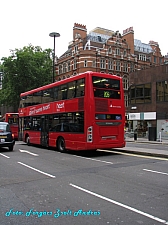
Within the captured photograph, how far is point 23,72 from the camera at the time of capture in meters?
42.0

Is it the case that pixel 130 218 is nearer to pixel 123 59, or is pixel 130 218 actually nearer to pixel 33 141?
pixel 33 141

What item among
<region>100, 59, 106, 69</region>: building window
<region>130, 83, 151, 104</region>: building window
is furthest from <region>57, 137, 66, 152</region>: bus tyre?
<region>100, 59, 106, 69</region>: building window

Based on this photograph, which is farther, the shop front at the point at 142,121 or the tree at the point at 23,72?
the tree at the point at 23,72

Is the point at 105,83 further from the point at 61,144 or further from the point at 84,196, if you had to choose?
the point at 84,196

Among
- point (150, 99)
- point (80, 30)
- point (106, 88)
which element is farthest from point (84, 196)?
point (80, 30)

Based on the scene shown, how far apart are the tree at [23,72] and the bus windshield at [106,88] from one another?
3075cm

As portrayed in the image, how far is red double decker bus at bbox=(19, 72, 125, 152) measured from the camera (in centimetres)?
1208

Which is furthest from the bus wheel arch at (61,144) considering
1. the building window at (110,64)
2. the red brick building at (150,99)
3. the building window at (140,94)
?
the building window at (110,64)

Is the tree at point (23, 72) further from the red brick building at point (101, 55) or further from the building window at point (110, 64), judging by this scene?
the building window at point (110, 64)

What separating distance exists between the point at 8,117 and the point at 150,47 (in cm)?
5523

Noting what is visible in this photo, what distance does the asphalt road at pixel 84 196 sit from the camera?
170 inches

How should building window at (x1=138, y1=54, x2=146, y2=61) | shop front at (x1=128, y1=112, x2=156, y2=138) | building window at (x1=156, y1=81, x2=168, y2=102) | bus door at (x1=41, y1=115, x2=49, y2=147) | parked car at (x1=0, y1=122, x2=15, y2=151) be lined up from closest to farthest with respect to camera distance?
parked car at (x1=0, y1=122, x2=15, y2=151) < bus door at (x1=41, y1=115, x2=49, y2=147) < building window at (x1=156, y1=81, x2=168, y2=102) < shop front at (x1=128, y1=112, x2=156, y2=138) < building window at (x1=138, y1=54, x2=146, y2=61)

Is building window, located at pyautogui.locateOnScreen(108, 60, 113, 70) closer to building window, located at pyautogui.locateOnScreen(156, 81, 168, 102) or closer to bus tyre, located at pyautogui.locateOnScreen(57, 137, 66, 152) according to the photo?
building window, located at pyautogui.locateOnScreen(156, 81, 168, 102)

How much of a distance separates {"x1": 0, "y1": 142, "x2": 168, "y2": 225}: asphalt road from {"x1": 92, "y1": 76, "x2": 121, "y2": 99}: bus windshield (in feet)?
15.5
